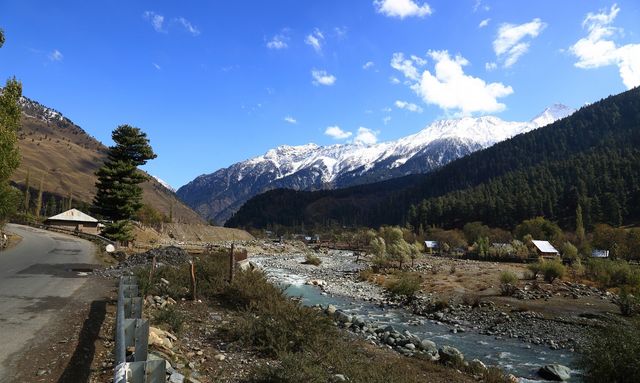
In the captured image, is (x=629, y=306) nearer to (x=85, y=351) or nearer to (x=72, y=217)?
(x=85, y=351)

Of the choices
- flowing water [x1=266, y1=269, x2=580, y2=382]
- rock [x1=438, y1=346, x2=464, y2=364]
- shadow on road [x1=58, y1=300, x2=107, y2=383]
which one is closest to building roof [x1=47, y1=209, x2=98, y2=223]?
flowing water [x1=266, y1=269, x2=580, y2=382]

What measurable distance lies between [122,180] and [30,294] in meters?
30.8

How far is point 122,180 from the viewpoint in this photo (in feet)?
147

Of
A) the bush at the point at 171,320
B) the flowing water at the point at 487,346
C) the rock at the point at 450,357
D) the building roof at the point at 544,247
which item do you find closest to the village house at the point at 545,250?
the building roof at the point at 544,247

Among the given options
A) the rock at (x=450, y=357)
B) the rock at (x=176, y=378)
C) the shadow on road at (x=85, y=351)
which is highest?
the shadow on road at (x=85, y=351)

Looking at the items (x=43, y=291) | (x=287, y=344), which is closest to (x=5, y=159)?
(x=43, y=291)

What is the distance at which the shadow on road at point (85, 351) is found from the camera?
804 centimetres

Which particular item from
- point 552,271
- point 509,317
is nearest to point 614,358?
point 509,317

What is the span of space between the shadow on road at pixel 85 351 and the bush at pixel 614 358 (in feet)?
43.8

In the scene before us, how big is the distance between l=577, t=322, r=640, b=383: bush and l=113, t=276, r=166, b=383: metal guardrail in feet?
40.6

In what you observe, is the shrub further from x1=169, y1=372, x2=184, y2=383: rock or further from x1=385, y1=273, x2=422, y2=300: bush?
x1=169, y1=372, x2=184, y2=383: rock

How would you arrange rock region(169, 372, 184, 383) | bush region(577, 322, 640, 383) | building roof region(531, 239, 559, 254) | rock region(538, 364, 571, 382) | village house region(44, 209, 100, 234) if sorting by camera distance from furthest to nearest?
building roof region(531, 239, 559, 254) < village house region(44, 209, 100, 234) < rock region(538, 364, 571, 382) < bush region(577, 322, 640, 383) < rock region(169, 372, 184, 383)

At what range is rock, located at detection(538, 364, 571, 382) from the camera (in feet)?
52.3

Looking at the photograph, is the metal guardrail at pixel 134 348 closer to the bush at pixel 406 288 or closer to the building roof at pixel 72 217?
the bush at pixel 406 288
